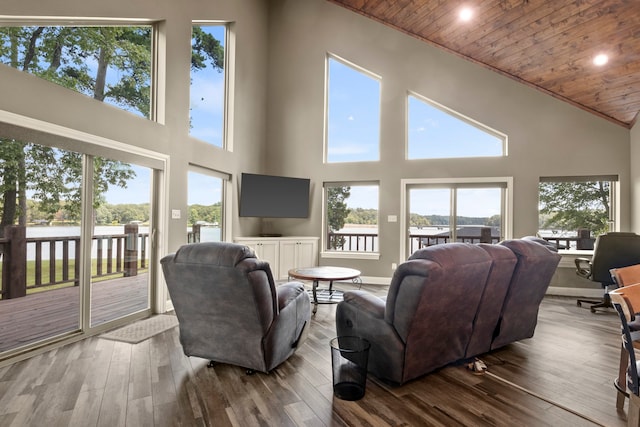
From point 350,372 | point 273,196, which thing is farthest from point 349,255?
point 350,372

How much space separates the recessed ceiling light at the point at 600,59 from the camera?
4280mm

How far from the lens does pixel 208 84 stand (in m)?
5.41

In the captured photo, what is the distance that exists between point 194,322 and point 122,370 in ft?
2.26

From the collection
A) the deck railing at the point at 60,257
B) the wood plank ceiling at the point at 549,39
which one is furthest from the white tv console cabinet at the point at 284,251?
the wood plank ceiling at the point at 549,39

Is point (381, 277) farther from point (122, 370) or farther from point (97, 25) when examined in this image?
point (97, 25)

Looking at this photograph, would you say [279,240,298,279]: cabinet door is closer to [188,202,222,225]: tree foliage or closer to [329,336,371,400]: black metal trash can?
[188,202,222,225]: tree foliage

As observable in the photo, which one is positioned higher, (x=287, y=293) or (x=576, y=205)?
(x=576, y=205)

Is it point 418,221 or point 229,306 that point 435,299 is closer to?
point 229,306

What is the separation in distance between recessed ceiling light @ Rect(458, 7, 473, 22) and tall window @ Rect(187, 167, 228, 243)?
438cm

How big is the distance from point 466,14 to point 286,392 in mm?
5351

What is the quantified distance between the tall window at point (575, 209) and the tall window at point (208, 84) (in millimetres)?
5478

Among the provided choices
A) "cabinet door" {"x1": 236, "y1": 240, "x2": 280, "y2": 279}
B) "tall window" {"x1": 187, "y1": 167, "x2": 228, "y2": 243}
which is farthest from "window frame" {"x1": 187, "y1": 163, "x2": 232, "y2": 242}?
"cabinet door" {"x1": 236, "y1": 240, "x2": 280, "y2": 279}

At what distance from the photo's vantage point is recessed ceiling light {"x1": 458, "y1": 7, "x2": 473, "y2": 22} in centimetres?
480

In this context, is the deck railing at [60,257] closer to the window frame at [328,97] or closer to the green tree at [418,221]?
the window frame at [328,97]
